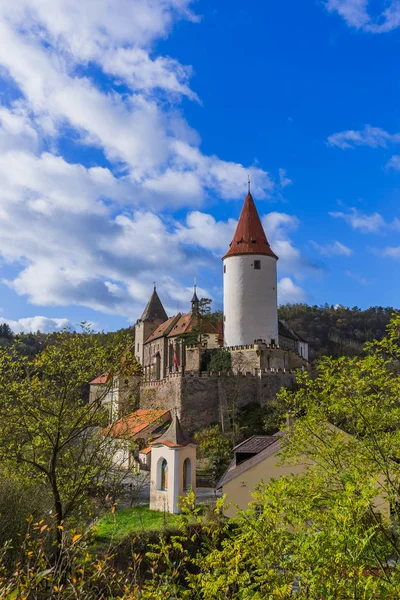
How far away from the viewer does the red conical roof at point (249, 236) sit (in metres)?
48.1

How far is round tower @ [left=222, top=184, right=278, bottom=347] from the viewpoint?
151 feet

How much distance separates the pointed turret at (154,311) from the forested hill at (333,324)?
3958cm

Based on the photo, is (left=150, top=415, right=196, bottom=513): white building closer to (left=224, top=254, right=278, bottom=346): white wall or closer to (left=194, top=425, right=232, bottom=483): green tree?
(left=194, top=425, right=232, bottom=483): green tree

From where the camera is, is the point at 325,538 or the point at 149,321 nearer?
the point at 325,538

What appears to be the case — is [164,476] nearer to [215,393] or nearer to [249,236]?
[215,393]

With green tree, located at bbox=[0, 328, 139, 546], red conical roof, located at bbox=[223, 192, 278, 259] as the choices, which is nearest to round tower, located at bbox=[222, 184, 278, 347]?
red conical roof, located at bbox=[223, 192, 278, 259]

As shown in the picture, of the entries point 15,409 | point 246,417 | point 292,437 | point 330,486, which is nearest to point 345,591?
point 330,486

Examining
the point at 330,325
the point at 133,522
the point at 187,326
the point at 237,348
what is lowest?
the point at 133,522

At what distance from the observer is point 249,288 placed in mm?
47094

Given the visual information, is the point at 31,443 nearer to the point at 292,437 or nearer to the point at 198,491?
the point at 292,437

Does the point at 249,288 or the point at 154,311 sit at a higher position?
the point at 154,311

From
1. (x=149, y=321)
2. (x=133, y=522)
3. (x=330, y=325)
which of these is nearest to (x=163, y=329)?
(x=149, y=321)

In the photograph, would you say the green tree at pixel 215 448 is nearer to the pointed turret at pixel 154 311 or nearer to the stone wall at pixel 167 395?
the stone wall at pixel 167 395

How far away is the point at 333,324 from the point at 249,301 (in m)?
71.0
